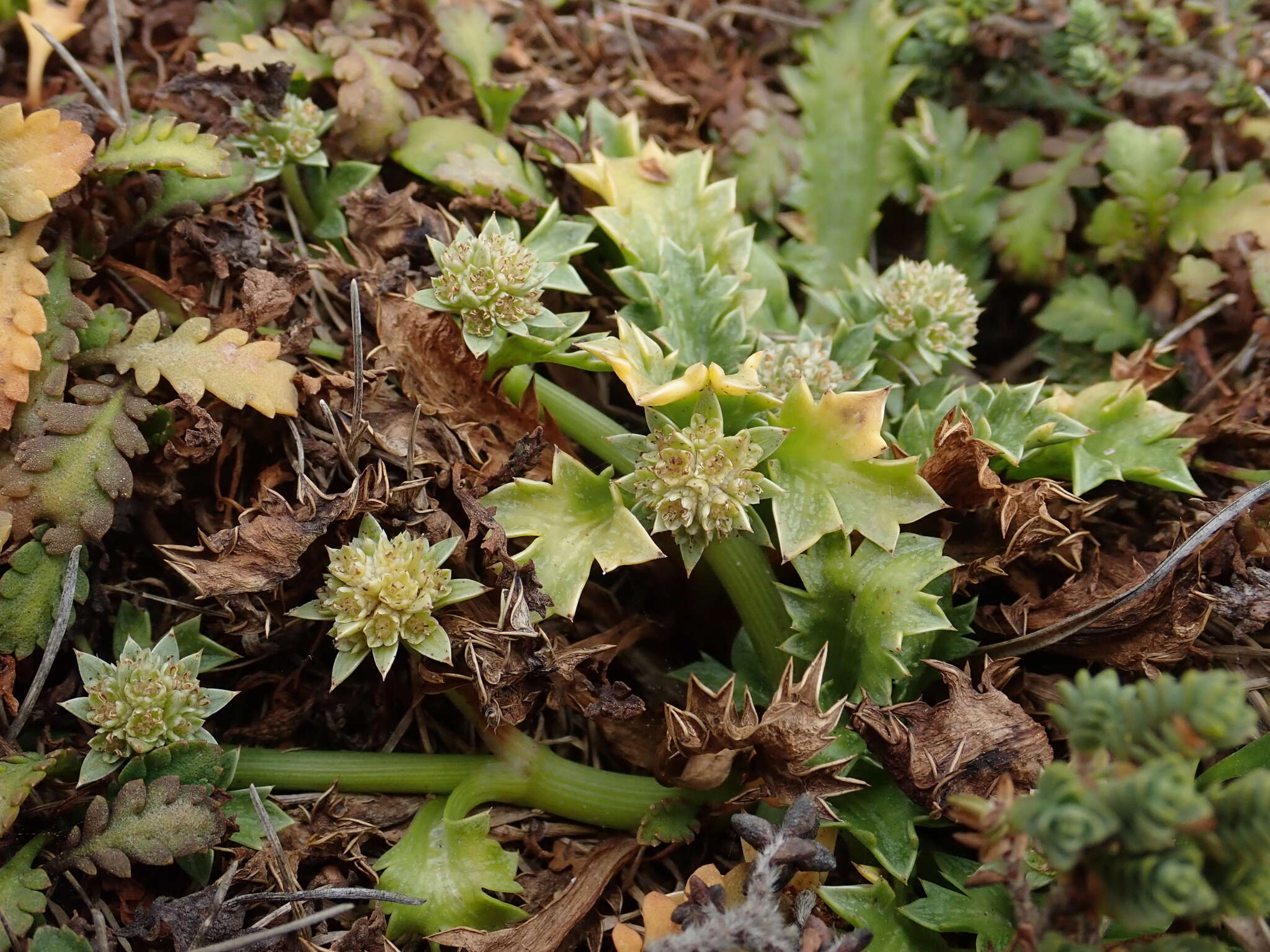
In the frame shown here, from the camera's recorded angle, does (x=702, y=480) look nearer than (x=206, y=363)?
A: Yes

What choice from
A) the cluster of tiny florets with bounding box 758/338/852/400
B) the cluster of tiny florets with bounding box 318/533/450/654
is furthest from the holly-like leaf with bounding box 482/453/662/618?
the cluster of tiny florets with bounding box 758/338/852/400

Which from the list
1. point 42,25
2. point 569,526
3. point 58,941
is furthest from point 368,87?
point 58,941

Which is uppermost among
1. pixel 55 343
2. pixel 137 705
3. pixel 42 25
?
pixel 42 25

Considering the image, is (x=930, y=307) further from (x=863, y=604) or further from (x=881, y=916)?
(x=881, y=916)

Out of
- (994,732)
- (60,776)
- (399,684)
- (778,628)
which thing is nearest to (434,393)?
(399,684)

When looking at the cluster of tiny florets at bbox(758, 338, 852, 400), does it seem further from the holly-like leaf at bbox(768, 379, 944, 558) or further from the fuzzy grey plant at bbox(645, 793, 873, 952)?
the fuzzy grey plant at bbox(645, 793, 873, 952)

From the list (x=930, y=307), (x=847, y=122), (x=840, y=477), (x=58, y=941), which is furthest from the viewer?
(x=847, y=122)

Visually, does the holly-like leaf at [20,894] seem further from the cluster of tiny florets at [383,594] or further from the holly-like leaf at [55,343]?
the holly-like leaf at [55,343]
